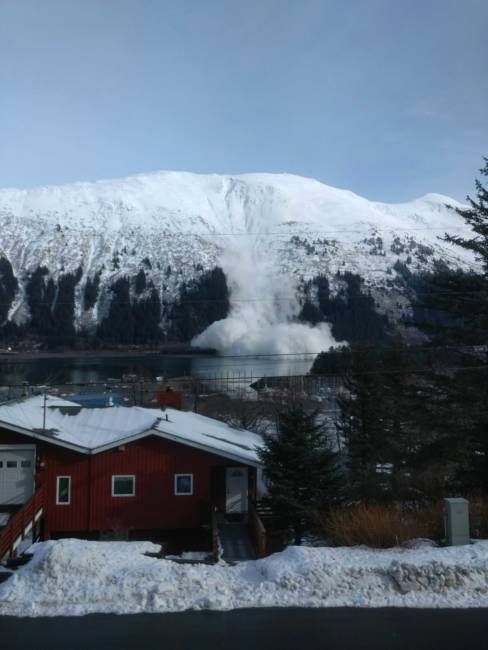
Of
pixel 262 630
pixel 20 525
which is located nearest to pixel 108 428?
pixel 20 525

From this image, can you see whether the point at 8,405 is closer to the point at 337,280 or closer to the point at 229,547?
the point at 229,547

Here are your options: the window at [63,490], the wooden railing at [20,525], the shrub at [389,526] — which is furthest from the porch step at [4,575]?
the window at [63,490]

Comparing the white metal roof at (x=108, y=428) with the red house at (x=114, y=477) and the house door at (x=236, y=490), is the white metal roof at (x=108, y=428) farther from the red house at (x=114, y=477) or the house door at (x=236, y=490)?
the house door at (x=236, y=490)

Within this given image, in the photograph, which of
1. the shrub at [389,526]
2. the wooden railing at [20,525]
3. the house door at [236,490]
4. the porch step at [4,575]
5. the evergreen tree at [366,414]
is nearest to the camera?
the porch step at [4,575]

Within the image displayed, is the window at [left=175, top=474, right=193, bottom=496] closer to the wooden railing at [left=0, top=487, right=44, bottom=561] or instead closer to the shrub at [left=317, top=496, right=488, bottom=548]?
the wooden railing at [left=0, top=487, right=44, bottom=561]

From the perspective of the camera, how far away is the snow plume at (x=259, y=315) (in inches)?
2463

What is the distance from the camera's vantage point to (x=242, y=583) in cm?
905

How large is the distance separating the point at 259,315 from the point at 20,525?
77428 millimetres

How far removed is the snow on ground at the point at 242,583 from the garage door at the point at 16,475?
9559 mm

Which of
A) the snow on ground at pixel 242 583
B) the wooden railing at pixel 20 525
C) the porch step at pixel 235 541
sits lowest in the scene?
the porch step at pixel 235 541

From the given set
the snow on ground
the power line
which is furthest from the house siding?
the snow on ground

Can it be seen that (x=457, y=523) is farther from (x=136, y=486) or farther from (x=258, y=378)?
(x=258, y=378)

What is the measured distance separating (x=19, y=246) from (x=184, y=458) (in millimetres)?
170436

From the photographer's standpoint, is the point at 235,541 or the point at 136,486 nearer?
the point at 235,541
